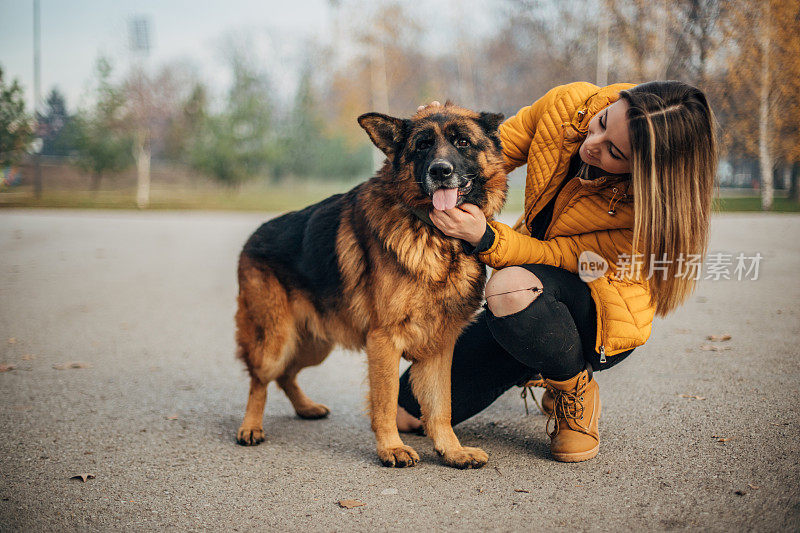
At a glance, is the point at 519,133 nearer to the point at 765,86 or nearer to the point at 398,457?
the point at 398,457

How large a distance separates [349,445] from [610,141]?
6.49ft

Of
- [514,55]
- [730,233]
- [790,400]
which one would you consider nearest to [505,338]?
[790,400]

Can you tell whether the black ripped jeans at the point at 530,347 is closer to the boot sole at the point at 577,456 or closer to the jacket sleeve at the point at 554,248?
the jacket sleeve at the point at 554,248

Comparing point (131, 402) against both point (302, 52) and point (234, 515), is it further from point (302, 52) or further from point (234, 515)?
point (302, 52)

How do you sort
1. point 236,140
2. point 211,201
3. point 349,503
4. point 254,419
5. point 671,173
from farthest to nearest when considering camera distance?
1. point 236,140
2. point 211,201
3. point 254,419
4. point 671,173
5. point 349,503

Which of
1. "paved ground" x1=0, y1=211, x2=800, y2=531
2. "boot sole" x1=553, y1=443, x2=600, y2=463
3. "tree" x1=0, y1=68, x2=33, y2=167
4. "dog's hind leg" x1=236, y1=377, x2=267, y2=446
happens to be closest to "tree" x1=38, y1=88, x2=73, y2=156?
"tree" x1=0, y1=68, x2=33, y2=167

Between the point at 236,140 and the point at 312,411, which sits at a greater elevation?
the point at 236,140

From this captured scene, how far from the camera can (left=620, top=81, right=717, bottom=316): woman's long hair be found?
2463 mm

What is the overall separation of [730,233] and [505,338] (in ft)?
31.0

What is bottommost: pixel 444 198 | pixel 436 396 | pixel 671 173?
pixel 436 396

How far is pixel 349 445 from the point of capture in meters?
3.13

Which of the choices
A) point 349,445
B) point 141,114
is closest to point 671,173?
point 349,445

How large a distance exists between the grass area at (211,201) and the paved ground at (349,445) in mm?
1133

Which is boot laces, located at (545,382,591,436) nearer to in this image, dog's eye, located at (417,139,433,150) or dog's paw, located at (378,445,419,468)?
dog's paw, located at (378,445,419,468)
